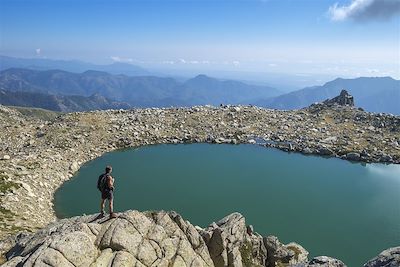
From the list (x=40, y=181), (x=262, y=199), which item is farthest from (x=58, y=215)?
(x=262, y=199)

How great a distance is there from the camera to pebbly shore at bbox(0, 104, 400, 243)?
53256mm

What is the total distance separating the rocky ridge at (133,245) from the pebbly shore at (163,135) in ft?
78.8

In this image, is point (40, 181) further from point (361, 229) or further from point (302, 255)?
point (361, 229)

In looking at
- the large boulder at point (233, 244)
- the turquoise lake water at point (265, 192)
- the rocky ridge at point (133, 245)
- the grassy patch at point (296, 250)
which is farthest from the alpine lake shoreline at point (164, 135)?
the grassy patch at point (296, 250)

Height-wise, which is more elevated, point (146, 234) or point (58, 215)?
point (146, 234)

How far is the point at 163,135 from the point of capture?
8019cm

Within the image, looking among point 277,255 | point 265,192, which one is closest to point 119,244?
point 277,255

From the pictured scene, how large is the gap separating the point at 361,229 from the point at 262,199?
42.2 feet

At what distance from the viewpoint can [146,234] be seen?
2200 cm

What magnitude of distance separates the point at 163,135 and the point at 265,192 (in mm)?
29327

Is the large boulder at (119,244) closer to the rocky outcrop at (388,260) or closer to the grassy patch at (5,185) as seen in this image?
the rocky outcrop at (388,260)

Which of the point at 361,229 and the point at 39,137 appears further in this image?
the point at 39,137

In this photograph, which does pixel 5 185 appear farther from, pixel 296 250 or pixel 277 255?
pixel 296 250

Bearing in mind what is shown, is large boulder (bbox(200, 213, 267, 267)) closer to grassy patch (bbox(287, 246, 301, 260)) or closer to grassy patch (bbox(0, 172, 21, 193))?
grassy patch (bbox(287, 246, 301, 260))
